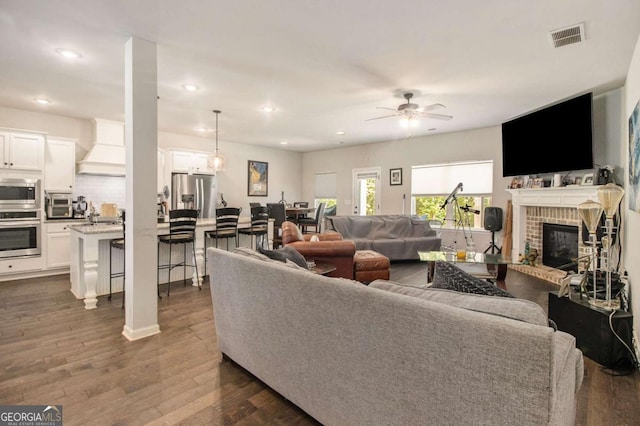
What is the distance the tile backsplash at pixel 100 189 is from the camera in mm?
5664

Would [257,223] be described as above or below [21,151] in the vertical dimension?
below

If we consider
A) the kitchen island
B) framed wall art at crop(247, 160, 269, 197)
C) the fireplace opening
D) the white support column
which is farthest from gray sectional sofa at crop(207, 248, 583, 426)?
framed wall art at crop(247, 160, 269, 197)

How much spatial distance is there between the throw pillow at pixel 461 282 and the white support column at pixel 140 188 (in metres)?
2.44

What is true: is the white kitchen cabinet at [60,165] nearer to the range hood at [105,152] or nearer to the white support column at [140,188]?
the range hood at [105,152]

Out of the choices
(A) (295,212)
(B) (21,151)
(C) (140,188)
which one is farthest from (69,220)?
(A) (295,212)

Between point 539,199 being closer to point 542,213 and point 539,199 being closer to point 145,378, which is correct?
point 542,213

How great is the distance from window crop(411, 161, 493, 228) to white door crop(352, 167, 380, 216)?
95cm

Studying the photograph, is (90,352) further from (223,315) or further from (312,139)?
(312,139)

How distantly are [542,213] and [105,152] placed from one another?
24.0 feet

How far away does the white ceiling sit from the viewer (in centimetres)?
243

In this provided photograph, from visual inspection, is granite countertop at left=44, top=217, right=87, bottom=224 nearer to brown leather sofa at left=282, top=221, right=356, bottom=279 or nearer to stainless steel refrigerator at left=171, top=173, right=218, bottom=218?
stainless steel refrigerator at left=171, top=173, right=218, bottom=218

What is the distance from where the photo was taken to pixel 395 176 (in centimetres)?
765

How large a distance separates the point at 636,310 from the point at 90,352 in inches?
170

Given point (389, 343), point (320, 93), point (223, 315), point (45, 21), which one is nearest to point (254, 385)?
point (223, 315)
